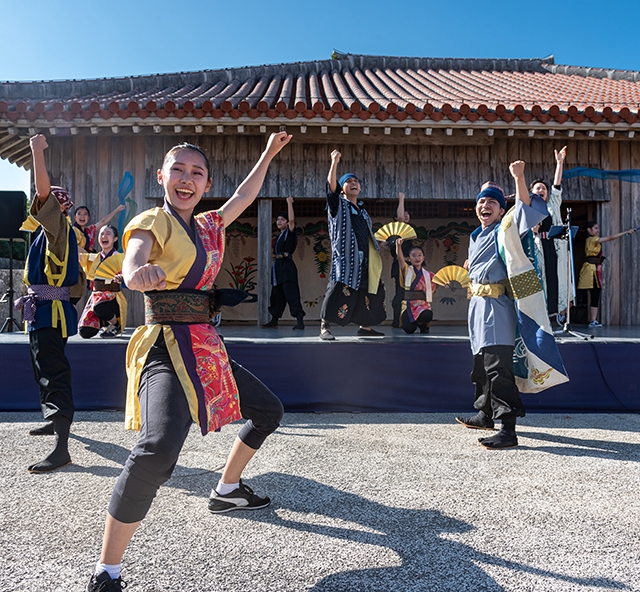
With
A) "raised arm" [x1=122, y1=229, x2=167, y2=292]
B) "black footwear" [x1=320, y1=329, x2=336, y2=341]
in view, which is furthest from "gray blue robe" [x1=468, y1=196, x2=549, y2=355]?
"raised arm" [x1=122, y1=229, x2=167, y2=292]

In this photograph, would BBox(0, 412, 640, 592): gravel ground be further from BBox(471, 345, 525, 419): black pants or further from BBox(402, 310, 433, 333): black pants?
BBox(402, 310, 433, 333): black pants

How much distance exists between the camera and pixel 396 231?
18.0 ft

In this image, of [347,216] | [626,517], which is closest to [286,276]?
[347,216]

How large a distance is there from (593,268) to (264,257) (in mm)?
4379

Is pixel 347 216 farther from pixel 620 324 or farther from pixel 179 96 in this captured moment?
pixel 620 324

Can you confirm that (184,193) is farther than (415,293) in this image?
No

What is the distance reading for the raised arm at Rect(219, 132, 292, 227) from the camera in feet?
7.27

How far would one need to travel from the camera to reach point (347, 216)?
490 cm

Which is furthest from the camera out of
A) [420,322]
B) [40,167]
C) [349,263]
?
[420,322]

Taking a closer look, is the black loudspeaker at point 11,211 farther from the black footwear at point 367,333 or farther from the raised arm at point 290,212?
the black footwear at point 367,333

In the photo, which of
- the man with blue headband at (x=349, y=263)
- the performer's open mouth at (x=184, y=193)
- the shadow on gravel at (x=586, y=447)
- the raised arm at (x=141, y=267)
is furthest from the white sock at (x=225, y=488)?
the man with blue headband at (x=349, y=263)

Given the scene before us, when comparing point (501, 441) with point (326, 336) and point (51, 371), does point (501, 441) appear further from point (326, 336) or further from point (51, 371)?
point (51, 371)

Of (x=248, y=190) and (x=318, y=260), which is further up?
(x=248, y=190)

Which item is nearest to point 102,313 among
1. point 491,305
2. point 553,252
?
point 491,305
